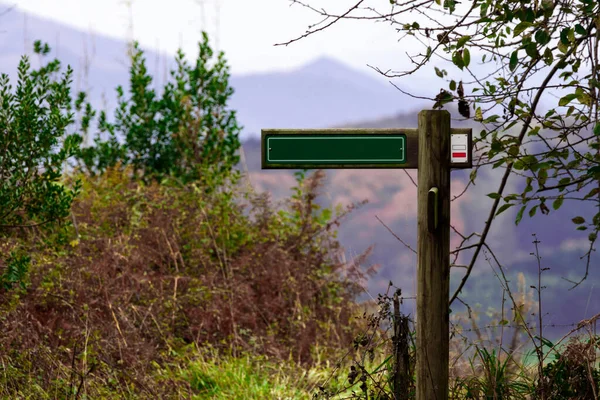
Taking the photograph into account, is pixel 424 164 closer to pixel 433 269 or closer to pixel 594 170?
pixel 433 269

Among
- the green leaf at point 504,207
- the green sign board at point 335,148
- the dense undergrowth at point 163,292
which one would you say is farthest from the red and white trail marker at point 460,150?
the dense undergrowth at point 163,292

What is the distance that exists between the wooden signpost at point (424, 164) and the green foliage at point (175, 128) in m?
5.55

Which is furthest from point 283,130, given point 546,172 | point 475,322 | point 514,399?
point 475,322

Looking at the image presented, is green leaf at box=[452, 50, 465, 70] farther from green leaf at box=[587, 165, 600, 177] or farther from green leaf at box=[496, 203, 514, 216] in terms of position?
green leaf at box=[587, 165, 600, 177]

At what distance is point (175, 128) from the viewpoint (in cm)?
1009

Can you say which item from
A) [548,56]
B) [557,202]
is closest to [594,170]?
[557,202]

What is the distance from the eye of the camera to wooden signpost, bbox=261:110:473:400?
4.10 meters

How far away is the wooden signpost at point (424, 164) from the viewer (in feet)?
13.5

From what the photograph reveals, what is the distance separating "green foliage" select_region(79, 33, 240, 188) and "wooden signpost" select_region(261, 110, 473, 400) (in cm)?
555

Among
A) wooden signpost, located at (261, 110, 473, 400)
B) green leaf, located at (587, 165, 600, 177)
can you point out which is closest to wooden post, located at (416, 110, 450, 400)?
wooden signpost, located at (261, 110, 473, 400)

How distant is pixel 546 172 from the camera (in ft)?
14.5

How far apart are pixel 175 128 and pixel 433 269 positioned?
6524 mm

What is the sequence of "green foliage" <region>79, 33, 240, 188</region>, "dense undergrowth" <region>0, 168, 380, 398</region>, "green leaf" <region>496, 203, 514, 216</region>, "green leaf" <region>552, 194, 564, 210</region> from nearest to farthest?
"green leaf" <region>496, 203, 514, 216</region> < "green leaf" <region>552, 194, 564, 210</region> < "dense undergrowth" <region>0, 168, 380, 398</region> < "green foliage" <region>79, 33, 240, 188</region>

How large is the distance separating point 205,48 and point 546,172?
6538mm
